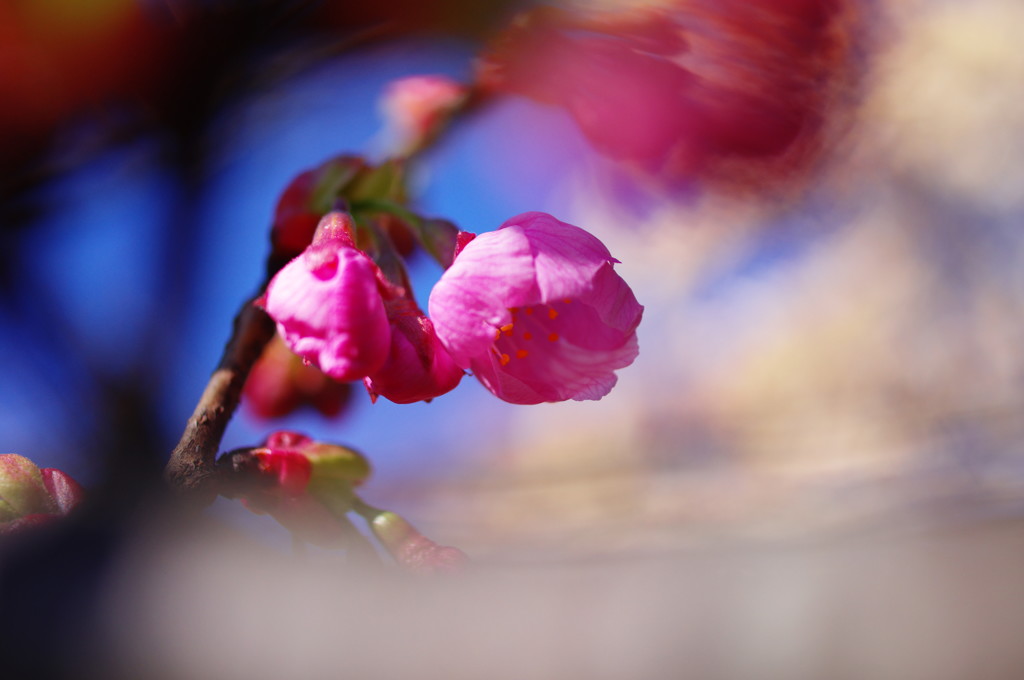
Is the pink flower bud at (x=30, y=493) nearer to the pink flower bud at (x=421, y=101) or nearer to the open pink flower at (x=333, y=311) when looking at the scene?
the open pink flower at (x=333, y=311)

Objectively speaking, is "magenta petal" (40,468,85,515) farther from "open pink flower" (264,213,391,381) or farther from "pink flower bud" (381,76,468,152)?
"pink flower bud" (381,76,468,152)

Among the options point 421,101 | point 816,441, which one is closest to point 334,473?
point 421,101

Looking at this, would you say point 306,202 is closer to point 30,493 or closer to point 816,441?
point 30,493

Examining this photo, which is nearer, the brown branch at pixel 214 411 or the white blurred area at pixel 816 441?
the brown branch at pixel 214 411

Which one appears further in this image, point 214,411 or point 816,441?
point 816,441

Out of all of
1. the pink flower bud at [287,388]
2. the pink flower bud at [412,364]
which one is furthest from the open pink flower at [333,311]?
the pink flower bud at [287,388]

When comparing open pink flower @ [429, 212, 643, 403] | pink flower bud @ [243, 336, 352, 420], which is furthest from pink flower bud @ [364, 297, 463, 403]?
pink flower bud @ [243, 336, 352, 420]

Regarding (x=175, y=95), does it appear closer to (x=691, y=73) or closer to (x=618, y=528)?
(x=691, y=73)
